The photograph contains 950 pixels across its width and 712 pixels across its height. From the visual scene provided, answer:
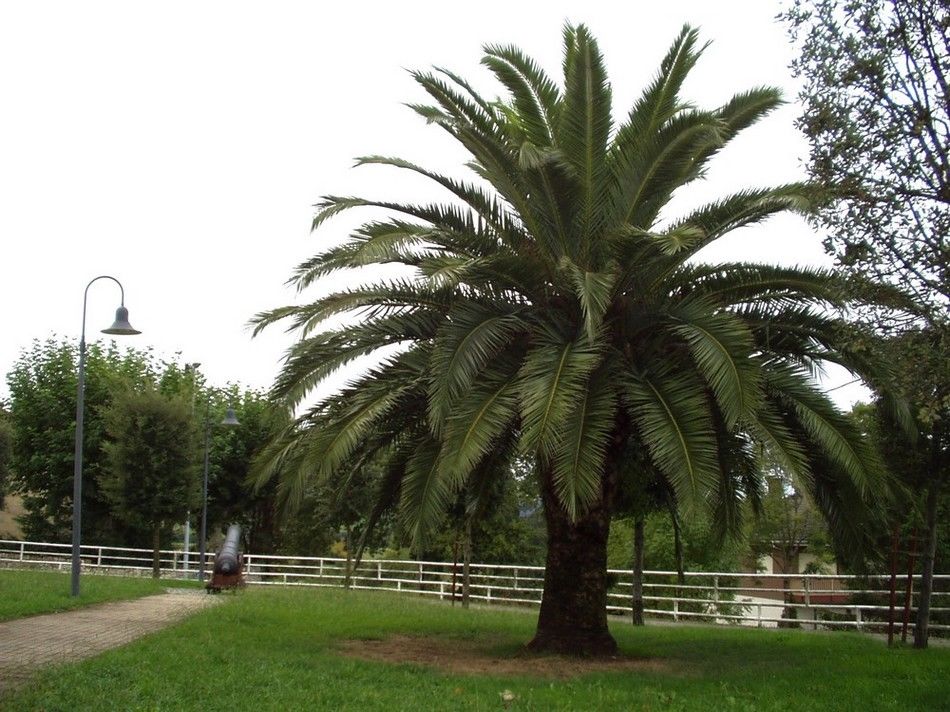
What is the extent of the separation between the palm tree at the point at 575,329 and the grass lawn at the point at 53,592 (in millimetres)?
6659

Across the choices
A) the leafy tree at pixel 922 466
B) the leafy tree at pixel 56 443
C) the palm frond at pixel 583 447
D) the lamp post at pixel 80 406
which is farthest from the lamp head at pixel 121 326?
the leafy tree at pixel 56 443

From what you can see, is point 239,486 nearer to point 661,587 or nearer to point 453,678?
point 661,587

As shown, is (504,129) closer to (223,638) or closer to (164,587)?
(223,638)

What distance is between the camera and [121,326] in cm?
1920

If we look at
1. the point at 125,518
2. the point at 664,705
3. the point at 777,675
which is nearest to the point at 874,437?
the point at 777,675

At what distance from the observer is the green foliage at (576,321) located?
11016 mm

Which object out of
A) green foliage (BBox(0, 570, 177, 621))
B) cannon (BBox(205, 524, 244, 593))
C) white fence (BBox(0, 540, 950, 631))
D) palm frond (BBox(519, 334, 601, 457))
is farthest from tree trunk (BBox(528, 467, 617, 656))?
cannon (BBox(205, 524, 244, 593))

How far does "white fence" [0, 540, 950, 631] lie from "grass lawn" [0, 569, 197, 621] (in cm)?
687

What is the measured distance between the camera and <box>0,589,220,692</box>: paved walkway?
11.2 metres

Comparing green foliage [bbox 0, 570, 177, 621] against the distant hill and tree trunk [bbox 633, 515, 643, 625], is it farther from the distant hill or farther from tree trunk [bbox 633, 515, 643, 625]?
the distant hill

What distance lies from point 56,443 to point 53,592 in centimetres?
2188

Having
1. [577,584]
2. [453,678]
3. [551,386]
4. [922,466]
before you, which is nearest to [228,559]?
[577,584]

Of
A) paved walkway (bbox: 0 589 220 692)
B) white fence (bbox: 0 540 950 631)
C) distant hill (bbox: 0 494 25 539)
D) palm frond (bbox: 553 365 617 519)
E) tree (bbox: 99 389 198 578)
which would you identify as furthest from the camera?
distant hill (bbox: 0 494 25 539)

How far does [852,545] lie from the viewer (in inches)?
493
